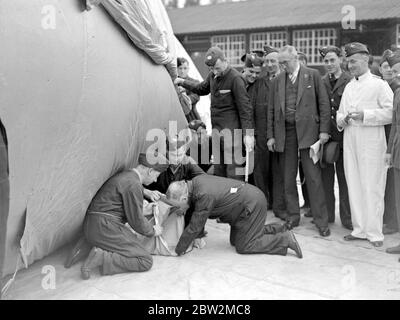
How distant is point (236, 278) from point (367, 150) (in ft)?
5.22

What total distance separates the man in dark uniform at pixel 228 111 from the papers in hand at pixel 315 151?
2.04 feet

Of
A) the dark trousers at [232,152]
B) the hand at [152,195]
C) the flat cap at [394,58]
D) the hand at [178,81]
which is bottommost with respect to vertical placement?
the hand at [152,195]

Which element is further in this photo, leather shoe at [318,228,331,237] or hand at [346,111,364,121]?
leather shoe at [318,228,331,237]

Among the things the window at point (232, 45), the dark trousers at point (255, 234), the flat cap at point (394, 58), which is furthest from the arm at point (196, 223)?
the window at point (232, 45)

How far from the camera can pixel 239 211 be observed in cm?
384

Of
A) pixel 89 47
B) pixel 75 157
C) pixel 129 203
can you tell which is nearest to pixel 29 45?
pixel 89 47

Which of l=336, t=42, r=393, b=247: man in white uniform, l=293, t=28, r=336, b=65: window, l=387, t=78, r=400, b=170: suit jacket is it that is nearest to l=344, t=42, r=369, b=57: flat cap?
l=336, t=42, r=393, b=247: man in white uniform

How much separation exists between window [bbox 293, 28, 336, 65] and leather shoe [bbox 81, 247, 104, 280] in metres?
14.9

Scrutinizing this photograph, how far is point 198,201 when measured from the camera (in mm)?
3684

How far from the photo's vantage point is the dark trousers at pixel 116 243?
339 cm

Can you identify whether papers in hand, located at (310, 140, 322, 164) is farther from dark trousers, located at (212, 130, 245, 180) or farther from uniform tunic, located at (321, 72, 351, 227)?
dark trousers, located at (212, 130, 245, 180)

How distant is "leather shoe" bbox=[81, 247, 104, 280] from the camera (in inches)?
128

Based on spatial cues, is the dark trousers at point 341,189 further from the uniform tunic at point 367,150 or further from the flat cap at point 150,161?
the flat cap at point 150,161
